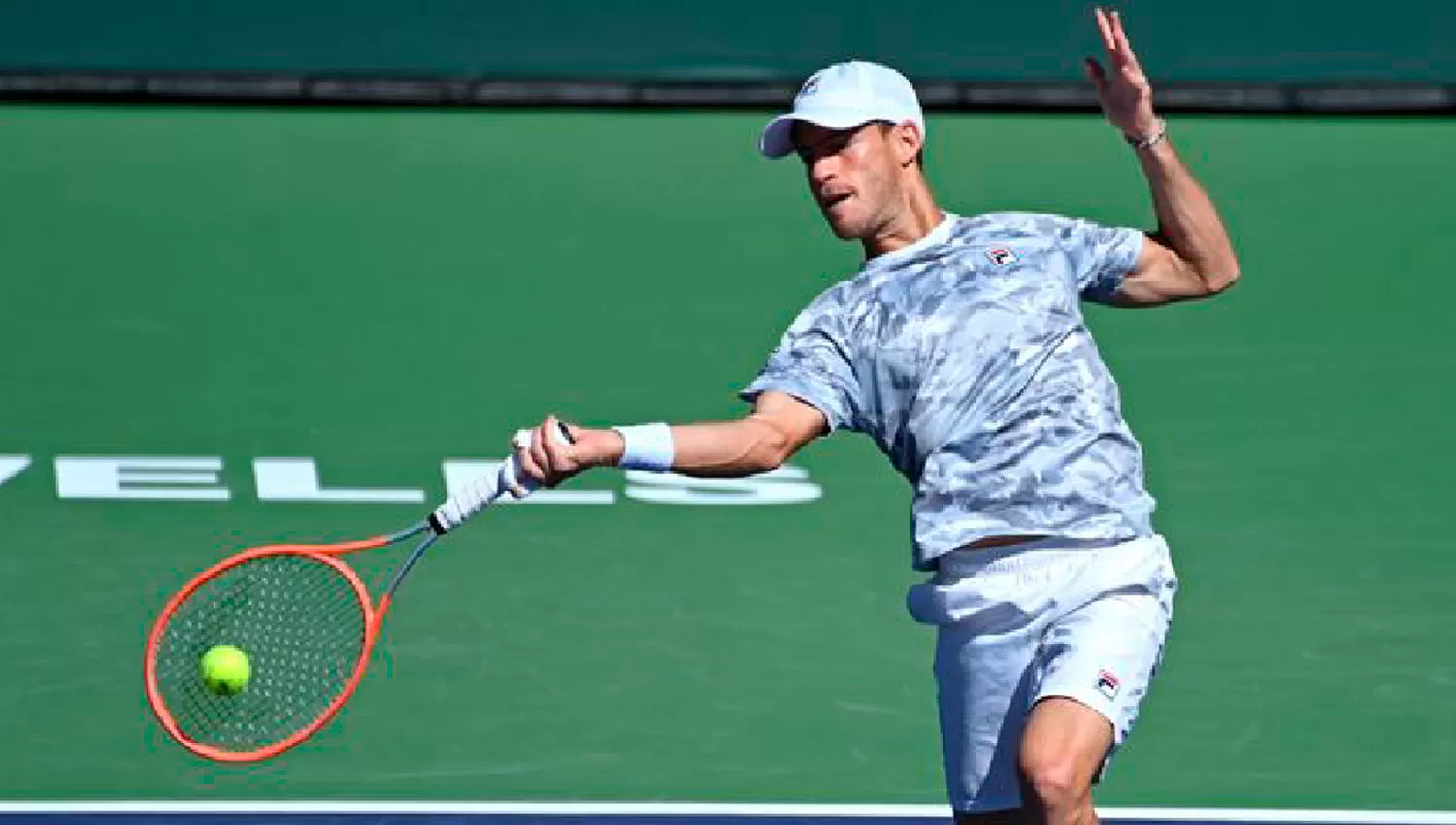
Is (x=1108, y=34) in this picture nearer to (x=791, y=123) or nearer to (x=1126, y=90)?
(x=1126, y=90)

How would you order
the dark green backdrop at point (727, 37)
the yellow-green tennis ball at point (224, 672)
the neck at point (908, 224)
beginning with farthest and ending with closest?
1. the dark green backdrop at point (727, 37)
2. the yellow-green tennis ball at point (224, 672)
3. the neck at point (908, 224)

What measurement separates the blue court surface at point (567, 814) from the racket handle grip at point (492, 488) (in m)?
1.88

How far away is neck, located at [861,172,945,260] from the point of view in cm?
576

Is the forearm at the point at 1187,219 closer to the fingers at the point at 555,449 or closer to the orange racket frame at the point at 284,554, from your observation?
the fingers at the point at 555,449

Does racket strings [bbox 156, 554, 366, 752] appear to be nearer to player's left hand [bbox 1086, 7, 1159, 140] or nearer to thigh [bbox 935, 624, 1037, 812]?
thigh [bbox 935, 624, 1037, 812]

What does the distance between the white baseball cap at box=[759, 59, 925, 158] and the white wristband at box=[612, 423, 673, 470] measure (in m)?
0.65

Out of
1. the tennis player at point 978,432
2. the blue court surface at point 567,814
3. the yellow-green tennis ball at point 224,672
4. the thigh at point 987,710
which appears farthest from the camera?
the blue court surface at point 567,814

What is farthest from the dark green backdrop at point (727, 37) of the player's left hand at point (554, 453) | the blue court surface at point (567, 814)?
the player's left hand at point (554, 453)

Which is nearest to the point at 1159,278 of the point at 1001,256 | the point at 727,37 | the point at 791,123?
the point at 1001,256

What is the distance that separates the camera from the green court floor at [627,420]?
7.70 metres

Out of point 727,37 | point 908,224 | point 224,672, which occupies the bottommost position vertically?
point 224,672

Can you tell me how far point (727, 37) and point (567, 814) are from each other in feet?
9.91

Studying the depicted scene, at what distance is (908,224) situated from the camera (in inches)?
227

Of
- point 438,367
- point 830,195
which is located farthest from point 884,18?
point 830,195
